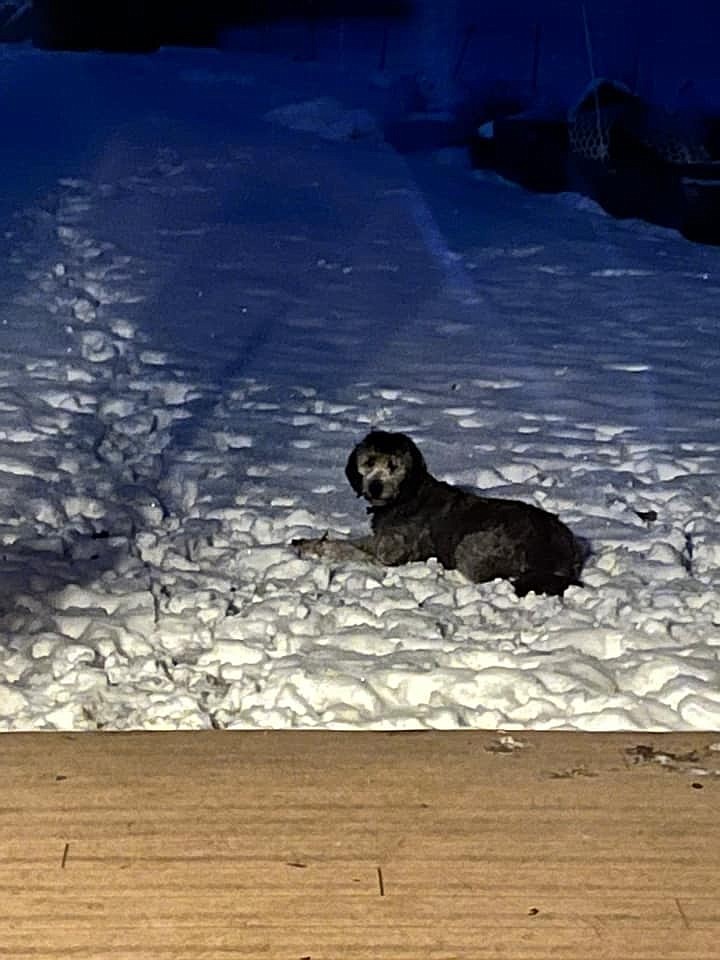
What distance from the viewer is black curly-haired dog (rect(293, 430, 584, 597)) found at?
3.73 metres

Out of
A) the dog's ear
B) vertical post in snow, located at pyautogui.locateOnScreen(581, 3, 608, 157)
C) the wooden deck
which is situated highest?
vertical post in snow, located at pyautogui.locateOnScreen(581, 3, 608, 157)

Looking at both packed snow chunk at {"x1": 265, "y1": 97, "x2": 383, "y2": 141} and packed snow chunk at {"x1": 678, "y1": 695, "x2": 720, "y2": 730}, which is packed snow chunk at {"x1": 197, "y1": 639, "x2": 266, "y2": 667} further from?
packed snow chunk at {"x1": 265, "y1": 97, "x2": 383, "y2": 141}

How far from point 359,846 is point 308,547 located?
194cm

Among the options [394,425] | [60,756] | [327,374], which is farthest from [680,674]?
[327,374]

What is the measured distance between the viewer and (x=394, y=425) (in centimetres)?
486

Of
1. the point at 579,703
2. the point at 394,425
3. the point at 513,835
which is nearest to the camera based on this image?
the point at 513,835

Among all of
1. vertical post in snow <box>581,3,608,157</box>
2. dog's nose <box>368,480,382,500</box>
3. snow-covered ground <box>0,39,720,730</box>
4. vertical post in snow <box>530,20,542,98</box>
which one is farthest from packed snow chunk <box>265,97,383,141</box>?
dog's nose <box>368,480,382,500</box>

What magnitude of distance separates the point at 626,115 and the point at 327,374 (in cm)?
128

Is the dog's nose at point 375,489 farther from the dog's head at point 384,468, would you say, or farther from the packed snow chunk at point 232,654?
the packed snow chunk at point 232,654

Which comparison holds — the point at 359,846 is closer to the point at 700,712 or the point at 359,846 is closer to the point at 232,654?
the point at 700,712

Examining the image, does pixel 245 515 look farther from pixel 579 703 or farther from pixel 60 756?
pixel 60 756

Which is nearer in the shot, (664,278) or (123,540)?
(123,540)

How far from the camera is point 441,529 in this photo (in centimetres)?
389

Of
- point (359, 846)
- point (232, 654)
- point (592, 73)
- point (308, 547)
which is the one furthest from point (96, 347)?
point (359, 846)
